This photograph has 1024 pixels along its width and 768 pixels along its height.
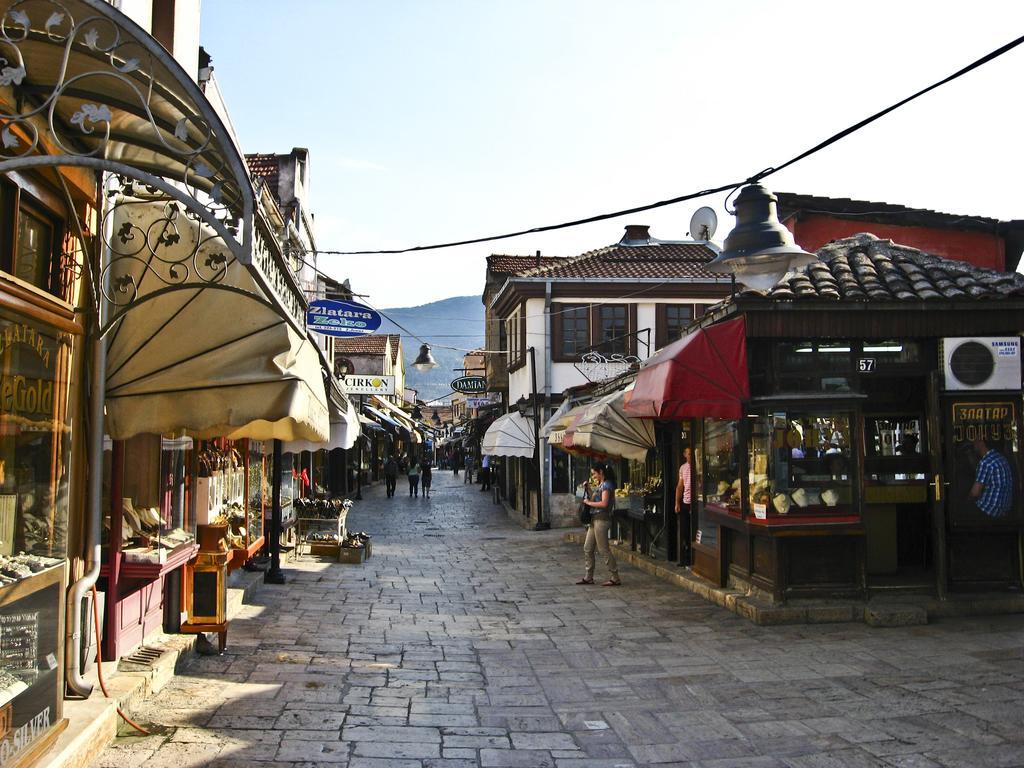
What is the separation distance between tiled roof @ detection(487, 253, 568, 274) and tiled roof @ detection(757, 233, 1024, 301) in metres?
23.2

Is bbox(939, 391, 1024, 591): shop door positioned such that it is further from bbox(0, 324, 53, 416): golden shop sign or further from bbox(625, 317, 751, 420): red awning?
bbox(0, 324, 53, 416): golden shop sign

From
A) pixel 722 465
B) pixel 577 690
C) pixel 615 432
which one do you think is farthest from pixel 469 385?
pixel 577 690

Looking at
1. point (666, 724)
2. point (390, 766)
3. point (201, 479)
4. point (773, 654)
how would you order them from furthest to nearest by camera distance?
point (201, 479), point (773, 654), point (666, 724), point (390, 766)

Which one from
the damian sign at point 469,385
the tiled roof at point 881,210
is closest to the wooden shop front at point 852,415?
the tiled roof at point 881,210

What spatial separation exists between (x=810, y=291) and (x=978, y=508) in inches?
120

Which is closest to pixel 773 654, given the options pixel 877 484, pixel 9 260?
pixel 877 484

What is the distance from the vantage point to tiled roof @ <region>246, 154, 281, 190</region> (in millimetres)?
23250

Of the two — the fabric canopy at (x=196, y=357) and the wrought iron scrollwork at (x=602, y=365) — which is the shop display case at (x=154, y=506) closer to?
the fabric canopy at (x=196, y=357)

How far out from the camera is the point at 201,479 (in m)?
10.0

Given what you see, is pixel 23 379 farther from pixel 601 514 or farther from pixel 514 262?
pixel 514 262

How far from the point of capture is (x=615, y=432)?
1473cm

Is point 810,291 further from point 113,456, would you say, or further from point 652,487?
point 113,456

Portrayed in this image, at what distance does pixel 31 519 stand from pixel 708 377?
7.04 meters

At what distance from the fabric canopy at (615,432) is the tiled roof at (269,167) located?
1223cm
